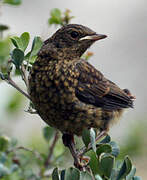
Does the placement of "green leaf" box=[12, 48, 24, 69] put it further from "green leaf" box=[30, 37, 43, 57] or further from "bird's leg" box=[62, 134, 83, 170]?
"bird's leg" box=[62, 134, 83, 170]

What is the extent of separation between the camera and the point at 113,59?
32.3 feet

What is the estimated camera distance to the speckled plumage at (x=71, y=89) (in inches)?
136

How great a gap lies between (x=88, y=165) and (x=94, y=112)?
0.71m

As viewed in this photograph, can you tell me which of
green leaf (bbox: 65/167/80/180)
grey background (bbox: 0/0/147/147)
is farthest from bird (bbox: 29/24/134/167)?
grey background (bbox: 0/0/147/147)

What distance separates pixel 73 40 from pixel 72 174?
136 centimetres

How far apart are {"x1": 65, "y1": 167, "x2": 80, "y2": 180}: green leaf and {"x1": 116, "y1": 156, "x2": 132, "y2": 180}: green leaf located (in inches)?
10.1

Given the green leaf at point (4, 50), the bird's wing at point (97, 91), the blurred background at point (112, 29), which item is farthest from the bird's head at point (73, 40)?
the blurred background at point (112, 29)

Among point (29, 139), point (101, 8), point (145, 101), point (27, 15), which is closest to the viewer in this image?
point (29, 139)

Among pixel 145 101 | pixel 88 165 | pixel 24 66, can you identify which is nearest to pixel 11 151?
pixel 24 66

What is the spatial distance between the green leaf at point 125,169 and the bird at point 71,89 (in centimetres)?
59

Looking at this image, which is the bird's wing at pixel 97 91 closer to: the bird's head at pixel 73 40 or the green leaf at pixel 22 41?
the bird's head at pixel 73 40

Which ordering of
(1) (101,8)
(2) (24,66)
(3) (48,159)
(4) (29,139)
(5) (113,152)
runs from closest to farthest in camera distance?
1. (5) (113,152)
2. (2) (24,66)
3. (3) (48,159)
4. (4) (29,139)
5. (1) (101,8)

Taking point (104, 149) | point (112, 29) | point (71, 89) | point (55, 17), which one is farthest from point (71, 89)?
point (112, 29)

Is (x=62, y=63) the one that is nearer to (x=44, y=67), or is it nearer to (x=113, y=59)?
(x=44, y=67)
